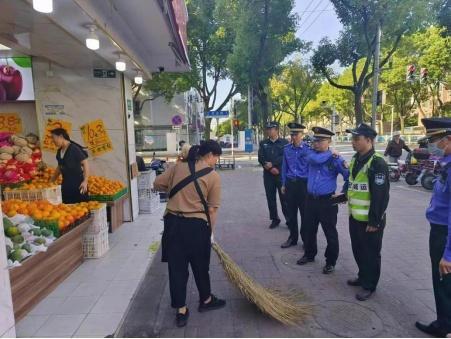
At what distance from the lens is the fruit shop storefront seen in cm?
345

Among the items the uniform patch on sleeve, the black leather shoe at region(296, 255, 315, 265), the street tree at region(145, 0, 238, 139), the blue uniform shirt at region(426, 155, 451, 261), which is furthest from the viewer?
the street tree at region(145, 0, 238, 139)

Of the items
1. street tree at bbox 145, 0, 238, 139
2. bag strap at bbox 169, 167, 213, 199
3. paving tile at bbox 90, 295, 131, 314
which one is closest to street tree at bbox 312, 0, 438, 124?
street tree at bbox 145, 0, 238, 139

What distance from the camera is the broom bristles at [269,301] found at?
3.12 m

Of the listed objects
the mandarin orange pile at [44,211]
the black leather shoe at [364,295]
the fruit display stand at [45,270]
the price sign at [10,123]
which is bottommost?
the black leather shoe at [364,295]

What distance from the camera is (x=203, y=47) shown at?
22.5 meters

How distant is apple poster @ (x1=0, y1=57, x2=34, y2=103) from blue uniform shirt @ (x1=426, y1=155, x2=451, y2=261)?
6.23m

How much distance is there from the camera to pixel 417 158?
35.2ft

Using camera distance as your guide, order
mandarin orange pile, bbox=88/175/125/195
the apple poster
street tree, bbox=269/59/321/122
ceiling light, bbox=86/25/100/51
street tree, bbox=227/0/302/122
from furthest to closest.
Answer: street tree, bbox=269/59/321/122
street tree, bbox=227/0/302/122
the apple poster
mandarin orange pile, bbox=88/175/125/195
ceiling light, bbox=86/25/100/51

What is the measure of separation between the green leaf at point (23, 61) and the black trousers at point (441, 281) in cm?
633

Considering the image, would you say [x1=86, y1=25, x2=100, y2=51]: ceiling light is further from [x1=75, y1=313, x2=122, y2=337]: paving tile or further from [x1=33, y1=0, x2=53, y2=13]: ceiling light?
[x1=75, y1=313, x2=122, y2=337]: paving tile

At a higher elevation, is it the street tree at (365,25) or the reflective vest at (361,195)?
the street tree at (365,25)

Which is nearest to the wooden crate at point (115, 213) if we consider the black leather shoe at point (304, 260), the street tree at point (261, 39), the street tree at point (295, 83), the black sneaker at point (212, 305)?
the black sneaker at point (212, 305)

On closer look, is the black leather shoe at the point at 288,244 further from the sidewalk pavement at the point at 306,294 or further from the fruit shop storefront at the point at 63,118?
the fruit shop storefront at the point at 63,118

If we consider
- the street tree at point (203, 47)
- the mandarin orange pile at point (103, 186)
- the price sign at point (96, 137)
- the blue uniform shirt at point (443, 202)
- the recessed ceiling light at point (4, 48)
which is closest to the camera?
the blue uniform shirt at point (443, 202)
